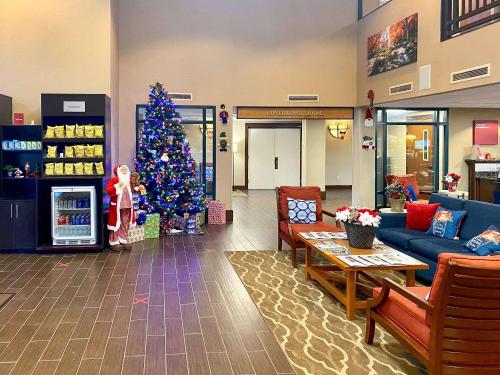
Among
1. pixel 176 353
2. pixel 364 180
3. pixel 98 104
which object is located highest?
pixel 98 104

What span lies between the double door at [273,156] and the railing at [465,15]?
10871 mm

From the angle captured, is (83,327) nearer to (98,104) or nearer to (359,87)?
(98,104)

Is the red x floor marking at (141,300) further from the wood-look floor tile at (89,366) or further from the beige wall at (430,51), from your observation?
the beige wall at (430,51)

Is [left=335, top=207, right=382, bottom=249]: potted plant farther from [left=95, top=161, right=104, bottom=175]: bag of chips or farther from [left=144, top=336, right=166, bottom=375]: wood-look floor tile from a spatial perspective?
[left=95, top=161, right=104, bottom=175]: bag of chips

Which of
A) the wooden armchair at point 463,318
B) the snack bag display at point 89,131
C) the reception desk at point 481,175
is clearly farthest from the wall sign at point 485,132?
the wooden armchair at point 463,318

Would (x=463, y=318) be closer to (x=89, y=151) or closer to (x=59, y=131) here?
(x=89, y=151)

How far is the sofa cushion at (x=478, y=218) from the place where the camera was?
524 centimetres

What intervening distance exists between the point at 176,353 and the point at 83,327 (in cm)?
105

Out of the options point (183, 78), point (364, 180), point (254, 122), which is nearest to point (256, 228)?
point (364, 180)

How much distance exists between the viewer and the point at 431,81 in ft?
25.6

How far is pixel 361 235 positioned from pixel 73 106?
4.89m

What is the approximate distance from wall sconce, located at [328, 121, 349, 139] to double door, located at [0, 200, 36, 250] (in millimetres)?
13200

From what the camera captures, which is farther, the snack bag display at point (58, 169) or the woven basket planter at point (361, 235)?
the snack bag display at point (58, 169)

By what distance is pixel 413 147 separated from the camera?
11.4 m
